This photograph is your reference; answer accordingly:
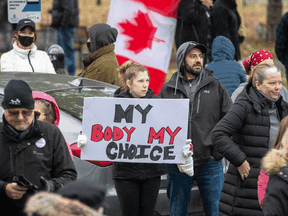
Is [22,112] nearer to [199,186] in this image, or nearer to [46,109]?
[46,109]

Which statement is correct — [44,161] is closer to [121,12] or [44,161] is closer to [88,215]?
[88,215]

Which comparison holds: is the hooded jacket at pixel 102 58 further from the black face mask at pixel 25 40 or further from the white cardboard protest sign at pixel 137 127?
the white cardboard protest sign at pixel 137 127

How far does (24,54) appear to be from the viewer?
5.76 meters

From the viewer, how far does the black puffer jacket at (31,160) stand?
287 cm

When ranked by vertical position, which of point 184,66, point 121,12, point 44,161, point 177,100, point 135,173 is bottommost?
point 135,173

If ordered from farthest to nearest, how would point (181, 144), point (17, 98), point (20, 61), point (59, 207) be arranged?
point (20, 61) < point (181, 144) < point (17, 98) < point (59, 207)

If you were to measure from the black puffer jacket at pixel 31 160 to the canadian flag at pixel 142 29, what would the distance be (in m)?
4.00

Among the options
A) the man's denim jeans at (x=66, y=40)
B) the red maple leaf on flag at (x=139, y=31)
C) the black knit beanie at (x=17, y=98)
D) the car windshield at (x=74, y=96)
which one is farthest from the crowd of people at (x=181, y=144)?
the man's denim jeans at (x=66, y=40)

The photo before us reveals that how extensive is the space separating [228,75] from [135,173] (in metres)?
2.62

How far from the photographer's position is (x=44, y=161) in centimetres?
293

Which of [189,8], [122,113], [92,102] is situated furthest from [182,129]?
[189,8]

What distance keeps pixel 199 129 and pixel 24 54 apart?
2534 mm

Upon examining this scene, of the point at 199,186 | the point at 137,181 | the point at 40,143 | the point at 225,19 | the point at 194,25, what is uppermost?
the point at 225,19

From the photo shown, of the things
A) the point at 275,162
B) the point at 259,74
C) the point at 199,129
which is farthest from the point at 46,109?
the point at 275,162
